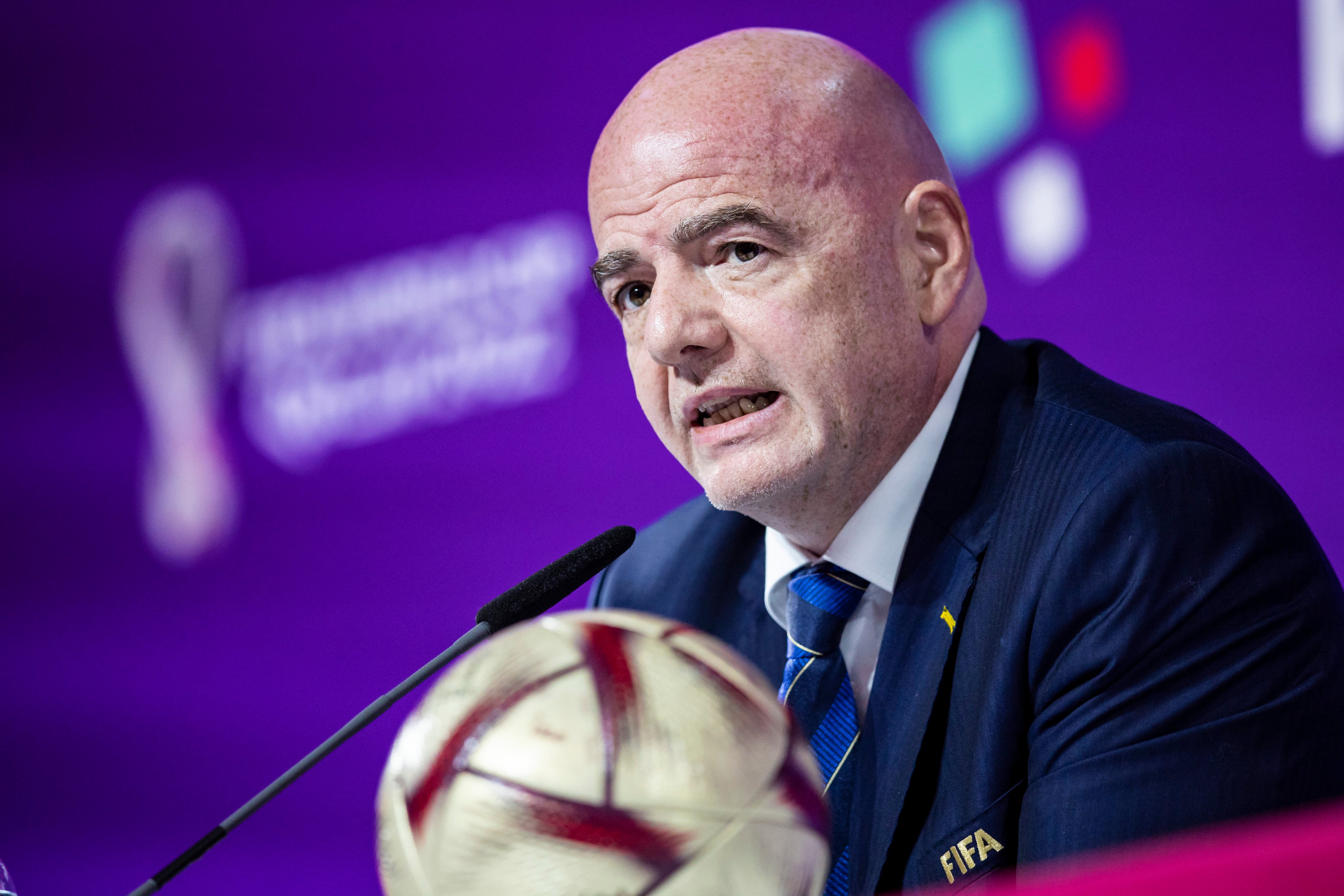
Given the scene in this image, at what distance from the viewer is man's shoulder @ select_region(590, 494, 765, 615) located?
86.7 inches

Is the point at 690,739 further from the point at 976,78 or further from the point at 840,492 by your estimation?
the point at 976,78

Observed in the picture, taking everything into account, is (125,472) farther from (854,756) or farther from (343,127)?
(854,756)

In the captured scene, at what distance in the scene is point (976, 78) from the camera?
2.95 metres

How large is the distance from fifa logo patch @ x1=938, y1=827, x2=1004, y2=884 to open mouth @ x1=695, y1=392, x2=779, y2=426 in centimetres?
63

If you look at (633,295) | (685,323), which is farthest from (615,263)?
(685,323)

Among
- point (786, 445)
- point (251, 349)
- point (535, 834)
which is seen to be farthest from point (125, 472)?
point (535, 834)

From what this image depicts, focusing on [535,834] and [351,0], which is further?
[351,0]

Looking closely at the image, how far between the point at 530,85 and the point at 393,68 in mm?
390

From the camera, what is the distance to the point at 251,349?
11.5ft

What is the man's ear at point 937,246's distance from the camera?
6.32 ft

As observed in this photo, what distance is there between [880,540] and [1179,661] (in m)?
0.50

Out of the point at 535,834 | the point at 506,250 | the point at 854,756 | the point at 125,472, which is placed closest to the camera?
the point at 535,834

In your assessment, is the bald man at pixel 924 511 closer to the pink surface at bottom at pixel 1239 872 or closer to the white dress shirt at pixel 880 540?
the white dress shirt at pixel 880 540

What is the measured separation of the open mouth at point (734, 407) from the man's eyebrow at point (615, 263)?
0.76ft
